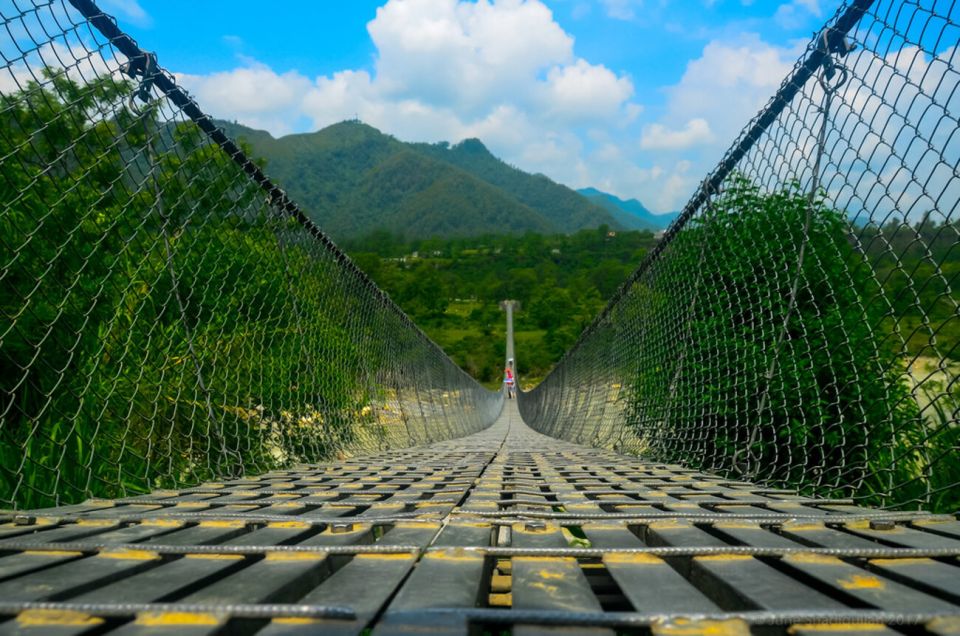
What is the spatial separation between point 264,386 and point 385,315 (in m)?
1.67

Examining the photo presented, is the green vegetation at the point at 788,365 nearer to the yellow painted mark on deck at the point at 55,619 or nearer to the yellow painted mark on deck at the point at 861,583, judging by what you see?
the yellow painted mark on deck at the point at 861,583

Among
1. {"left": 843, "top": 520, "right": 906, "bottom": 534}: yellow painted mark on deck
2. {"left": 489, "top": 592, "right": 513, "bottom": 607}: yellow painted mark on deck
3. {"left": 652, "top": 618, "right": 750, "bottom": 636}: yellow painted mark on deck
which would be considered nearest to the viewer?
{"left": 652, "top": 618, "right": 750, "bottom": 636}: yellow painted mark on deck

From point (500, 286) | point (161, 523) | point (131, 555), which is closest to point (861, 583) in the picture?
point (131, 555)

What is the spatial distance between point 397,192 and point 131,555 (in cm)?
8473

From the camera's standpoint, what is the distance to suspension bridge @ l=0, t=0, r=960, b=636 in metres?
0.57

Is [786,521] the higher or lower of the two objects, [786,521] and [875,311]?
the lower

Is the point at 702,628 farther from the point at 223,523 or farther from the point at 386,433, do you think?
the point at 386,433

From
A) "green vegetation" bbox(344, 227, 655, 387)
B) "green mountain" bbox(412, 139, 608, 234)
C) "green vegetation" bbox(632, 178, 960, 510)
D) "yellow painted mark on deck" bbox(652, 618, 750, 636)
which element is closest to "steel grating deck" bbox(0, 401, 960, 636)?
"yellow painted mark on deck" bbox(652, 618, 750, 636)

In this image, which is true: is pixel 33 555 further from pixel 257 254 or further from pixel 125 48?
pixel 257 254

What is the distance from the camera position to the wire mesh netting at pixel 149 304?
53.9 inches

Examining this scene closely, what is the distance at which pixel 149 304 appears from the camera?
83.8 inches

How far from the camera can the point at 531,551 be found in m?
0.70

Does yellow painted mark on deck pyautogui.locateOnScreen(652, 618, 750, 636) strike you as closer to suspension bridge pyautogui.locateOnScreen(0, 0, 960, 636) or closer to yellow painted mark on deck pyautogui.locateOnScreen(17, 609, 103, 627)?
suspension bridge pyautogui.locateOnScreen(0, 0, 960, 636)

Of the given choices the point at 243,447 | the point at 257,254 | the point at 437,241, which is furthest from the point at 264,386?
the point at 437,241
